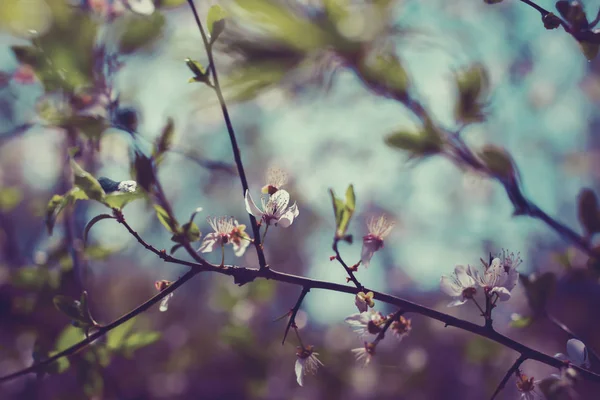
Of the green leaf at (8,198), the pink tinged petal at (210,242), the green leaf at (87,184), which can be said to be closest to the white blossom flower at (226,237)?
the pink tinged petal at (210,242)

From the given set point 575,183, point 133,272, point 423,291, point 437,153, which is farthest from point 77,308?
point 133,272

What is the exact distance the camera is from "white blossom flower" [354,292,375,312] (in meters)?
0.41

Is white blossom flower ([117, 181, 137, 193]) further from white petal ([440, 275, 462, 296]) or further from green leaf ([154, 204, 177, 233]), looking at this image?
white petal ([440, 275, 462, 296])

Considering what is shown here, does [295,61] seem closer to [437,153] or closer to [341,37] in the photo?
[341,37]

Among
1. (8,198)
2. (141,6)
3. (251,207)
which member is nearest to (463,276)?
(251,207)

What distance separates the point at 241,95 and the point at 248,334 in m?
0.53

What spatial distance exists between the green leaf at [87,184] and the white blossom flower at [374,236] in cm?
24

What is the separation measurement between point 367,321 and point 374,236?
9 cm

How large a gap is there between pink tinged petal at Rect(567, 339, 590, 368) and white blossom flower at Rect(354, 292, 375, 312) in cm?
20

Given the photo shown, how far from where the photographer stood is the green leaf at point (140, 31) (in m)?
0.61

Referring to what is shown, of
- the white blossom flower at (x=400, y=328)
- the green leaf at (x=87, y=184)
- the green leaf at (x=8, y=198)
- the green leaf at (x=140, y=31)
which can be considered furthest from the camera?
the green leaf at (x=8, y=198)

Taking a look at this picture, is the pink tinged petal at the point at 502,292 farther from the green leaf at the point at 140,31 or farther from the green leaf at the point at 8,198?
the green leaf at the point at 8,198

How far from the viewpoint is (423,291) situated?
12.6ft

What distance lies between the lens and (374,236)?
0.47 m
